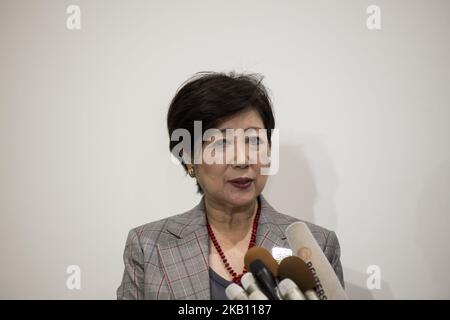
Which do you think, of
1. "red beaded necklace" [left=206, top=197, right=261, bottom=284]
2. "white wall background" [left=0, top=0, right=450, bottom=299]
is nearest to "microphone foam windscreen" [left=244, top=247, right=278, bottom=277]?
"red beaded necklace" [left=206, top=197, right=261, bottom=284]

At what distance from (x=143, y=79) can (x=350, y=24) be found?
0.89 m

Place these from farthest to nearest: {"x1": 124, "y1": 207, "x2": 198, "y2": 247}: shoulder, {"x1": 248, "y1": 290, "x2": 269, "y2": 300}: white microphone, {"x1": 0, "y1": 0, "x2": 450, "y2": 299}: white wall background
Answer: {"x1": 0, "y1": 0, "x2": 450, "y2": 299}: white wall background
{"x1": 124, "y1": 207, "x2": 198, "y2": 247}: shoulder
{"x1": 248, "y1": 290, "x2": 269, "y2": 300}: white microphone

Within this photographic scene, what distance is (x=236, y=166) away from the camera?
45.3 inches

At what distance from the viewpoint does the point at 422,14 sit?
1.56 meters

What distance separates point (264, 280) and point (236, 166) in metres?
0.48

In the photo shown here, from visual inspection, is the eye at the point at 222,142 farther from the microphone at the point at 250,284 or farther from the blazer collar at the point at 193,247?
the microphone at the point at 250,284

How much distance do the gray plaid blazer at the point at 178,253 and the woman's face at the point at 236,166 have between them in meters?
0.14

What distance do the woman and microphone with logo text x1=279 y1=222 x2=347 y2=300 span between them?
30 centimetres

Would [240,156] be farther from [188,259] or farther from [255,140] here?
[188,259]

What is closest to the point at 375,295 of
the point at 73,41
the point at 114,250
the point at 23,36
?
the point at 114,250

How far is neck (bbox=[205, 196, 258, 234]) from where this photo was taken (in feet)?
4.18

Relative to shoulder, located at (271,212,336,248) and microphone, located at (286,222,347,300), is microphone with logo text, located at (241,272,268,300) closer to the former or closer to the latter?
microphone, located at (286,222,347,300)

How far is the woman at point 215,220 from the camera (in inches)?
45.2

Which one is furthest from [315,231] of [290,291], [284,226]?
[290,291]
